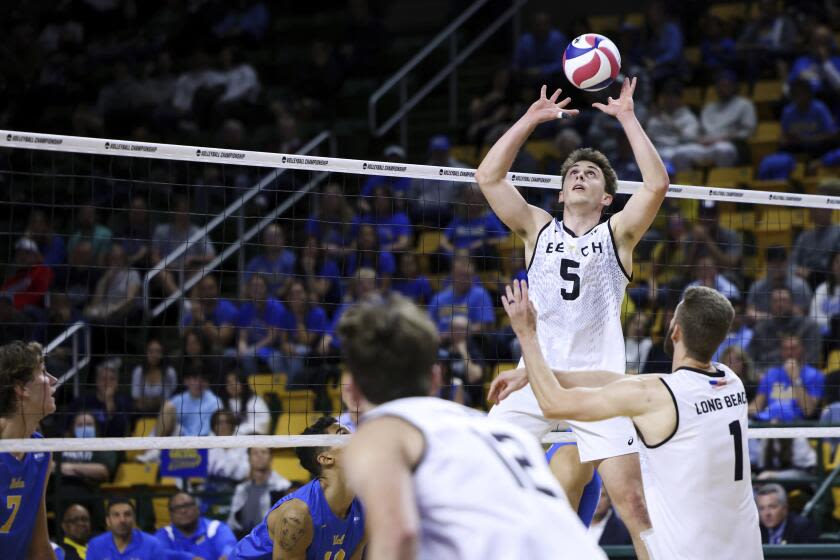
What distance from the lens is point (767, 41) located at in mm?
14938

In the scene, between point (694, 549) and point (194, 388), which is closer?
point (694, 549)

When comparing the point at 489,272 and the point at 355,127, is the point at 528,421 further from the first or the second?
the point at 355,127

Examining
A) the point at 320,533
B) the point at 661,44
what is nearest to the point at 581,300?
the point at 320,533

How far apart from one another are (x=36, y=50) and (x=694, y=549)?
17.0m

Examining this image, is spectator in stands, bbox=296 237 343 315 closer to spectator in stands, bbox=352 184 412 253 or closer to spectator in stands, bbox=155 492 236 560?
spectator in stands, bbox=352 184 412 253

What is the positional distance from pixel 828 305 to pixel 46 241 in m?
9.22

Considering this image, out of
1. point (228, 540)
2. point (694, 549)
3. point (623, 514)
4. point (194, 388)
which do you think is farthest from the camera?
point (194, 388)

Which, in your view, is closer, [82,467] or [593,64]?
[593,64]

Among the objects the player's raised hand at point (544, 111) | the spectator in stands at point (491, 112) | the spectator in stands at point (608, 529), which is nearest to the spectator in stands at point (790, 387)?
the spectator in stands at point (608, 529)

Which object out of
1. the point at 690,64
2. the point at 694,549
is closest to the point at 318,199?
the point at 690,64

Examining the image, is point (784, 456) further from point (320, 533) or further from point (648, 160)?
point (320, 533)

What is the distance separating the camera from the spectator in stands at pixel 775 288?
11.5 meters

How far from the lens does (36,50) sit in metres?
19.2

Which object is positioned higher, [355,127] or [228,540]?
[355,127]
